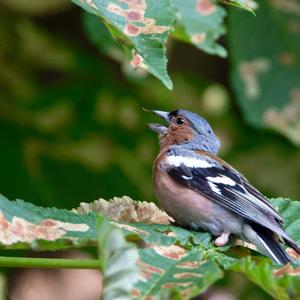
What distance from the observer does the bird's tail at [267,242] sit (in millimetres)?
3329

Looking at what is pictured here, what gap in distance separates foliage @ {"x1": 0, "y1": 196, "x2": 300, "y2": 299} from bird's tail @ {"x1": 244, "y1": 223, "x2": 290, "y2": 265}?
237mm

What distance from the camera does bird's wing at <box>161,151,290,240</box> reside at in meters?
3.62

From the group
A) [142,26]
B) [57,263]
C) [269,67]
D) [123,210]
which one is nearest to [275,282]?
[57,263]

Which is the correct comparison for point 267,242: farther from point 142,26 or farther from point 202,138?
point 202,138

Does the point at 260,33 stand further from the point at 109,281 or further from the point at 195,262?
the point at 109,281

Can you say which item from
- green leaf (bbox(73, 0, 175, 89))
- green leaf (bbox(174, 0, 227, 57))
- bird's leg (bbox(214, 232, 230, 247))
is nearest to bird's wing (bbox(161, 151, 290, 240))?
bird's leg (bbox(214, 232, 230, 247))

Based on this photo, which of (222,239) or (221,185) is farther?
(221,185)

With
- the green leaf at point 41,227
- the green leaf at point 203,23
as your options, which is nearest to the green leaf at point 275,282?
the green leaf at point 41,227

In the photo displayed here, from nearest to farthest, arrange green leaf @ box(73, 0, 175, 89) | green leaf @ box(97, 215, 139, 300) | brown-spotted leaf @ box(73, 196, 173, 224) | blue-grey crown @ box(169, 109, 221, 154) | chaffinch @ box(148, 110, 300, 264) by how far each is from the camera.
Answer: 1. green leaf @ box(97, 215, 139, 300)
2. green leaf @ box(73, 0, 175, 89)
3. brown-spotted leaf @ box(73, 196, 173, 224)
4. chaffinch @ box(148, 110, 300, 264)
5. blue-grey crown @ box(169, 109, 221, 154)

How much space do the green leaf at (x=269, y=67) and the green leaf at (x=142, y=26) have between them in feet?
10.4

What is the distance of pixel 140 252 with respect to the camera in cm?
259

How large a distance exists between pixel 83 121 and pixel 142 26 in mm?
3468

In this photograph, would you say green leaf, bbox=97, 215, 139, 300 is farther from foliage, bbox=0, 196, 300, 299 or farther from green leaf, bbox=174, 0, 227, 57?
green leaf, bbox=174, 0, 227, 57

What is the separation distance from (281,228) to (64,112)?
3.26 metres
